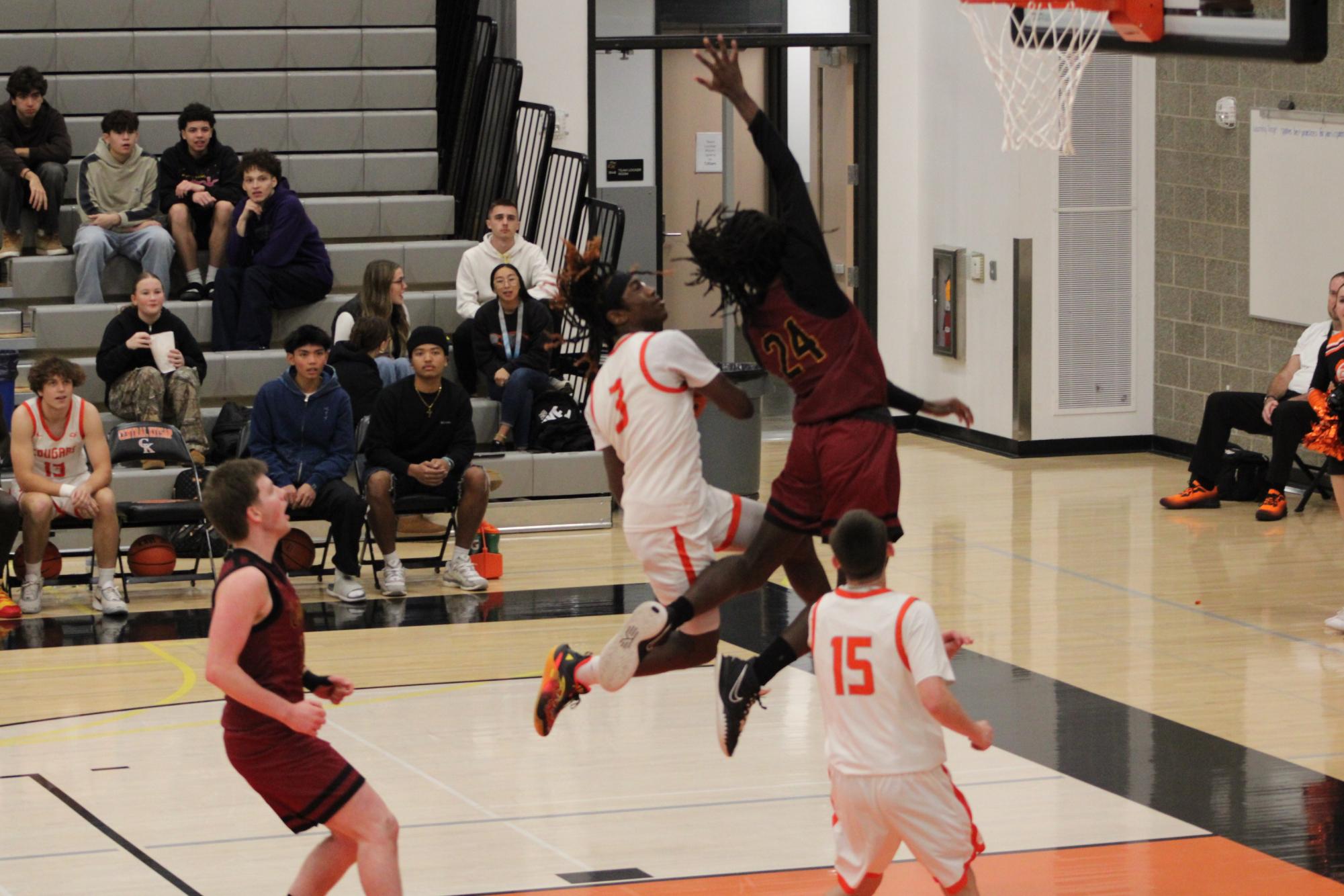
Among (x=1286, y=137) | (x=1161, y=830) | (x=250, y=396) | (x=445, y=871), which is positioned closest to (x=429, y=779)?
(x=445, y=871)

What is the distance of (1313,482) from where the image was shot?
37.9 feet

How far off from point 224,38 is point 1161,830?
385 inches

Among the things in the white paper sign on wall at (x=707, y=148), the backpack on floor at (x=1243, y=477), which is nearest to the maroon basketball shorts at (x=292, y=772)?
the backpack on floor at (x=1243, y=477)

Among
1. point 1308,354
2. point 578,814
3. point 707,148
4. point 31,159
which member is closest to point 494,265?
point 31,159

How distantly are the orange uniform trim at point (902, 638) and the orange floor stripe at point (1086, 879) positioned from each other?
1235 mm

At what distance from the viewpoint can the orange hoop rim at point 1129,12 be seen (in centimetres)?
793

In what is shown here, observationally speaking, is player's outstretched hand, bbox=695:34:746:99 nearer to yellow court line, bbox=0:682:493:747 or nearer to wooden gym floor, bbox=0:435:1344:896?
wooden gym floor, bbox=0:435:1344:896

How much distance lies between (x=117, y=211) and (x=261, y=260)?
103cm

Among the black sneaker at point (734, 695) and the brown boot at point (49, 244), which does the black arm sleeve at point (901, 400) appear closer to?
the black sneaker at point (734, 695)

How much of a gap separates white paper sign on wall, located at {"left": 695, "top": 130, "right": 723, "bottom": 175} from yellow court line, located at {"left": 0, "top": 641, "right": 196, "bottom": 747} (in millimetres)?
8959

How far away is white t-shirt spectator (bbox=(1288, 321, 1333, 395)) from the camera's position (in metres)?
11.4

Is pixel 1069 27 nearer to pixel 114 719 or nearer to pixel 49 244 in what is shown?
pixel 114 719

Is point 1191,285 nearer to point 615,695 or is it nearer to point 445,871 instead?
point 615,695

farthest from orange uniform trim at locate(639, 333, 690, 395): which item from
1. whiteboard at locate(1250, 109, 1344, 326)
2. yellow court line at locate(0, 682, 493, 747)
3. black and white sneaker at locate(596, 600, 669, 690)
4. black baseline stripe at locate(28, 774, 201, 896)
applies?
whiteboard at locate(1250, 109, 1344, 326)
